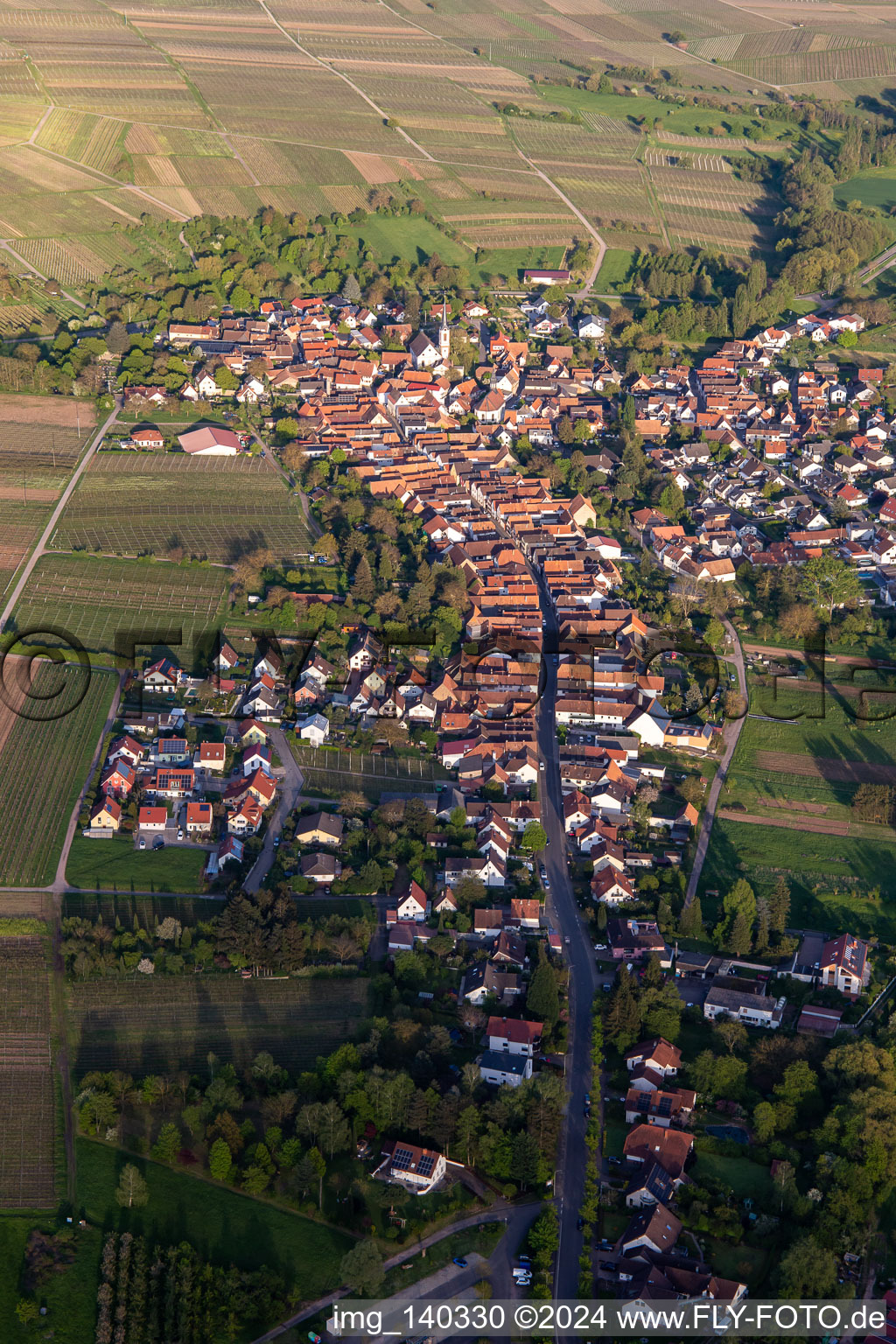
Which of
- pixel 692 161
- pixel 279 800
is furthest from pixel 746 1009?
pixel 692 161

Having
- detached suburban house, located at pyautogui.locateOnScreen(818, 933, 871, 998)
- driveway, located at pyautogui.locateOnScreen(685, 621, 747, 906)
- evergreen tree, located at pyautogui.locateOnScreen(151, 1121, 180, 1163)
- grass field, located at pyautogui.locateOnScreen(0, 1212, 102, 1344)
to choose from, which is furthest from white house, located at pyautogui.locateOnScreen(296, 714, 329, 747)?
grass field, located at pyautogui.locateOnScreen(0, 1212, 102, 1344)

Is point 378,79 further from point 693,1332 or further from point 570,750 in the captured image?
point 693,1332

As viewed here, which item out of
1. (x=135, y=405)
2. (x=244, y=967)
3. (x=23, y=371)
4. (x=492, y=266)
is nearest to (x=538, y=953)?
(x=244, y=967)

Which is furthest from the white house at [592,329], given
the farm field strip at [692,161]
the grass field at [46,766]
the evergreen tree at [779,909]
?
the evergreen tree at [779,909]

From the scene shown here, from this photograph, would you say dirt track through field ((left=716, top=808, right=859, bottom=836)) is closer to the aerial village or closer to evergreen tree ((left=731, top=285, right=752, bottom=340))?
the aerial village

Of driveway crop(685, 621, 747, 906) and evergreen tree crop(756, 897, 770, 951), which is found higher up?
driveway crop(685, 621, 747, 906)

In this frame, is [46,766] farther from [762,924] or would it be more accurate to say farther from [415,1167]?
[762,924]
